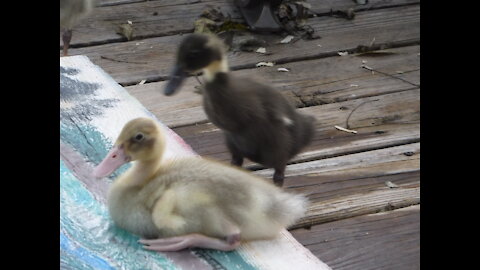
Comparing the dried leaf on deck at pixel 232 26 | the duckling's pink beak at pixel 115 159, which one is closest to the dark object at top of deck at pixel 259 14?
the dried leaf on deck at pixel 232 26

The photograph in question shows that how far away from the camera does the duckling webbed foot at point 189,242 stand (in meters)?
1.06

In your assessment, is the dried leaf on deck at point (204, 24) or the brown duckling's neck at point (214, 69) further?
the dried leaf on deck at point (204, 24)

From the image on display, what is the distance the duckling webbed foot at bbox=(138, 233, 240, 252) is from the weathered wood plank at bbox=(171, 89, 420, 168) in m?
0.61

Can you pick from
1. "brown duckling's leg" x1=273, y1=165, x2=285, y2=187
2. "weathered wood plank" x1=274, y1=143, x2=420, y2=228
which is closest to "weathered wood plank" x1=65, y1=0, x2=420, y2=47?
"weathered wood plank" x1=274, y1=143, x2=420, y2=228

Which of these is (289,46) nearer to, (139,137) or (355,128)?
(355,128)

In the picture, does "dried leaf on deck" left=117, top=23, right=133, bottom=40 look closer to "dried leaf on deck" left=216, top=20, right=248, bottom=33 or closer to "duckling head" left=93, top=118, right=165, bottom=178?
"dried leaf on deck" left=216, top=20, right=248, bottom=33

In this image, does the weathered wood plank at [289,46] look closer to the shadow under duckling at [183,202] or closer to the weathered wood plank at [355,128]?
the weathered wood plank at [355,128]

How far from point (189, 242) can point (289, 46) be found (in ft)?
4.10

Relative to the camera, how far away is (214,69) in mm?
1031

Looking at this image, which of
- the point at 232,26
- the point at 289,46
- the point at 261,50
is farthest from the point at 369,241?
the point at 289,46

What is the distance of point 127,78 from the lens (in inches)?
78.6

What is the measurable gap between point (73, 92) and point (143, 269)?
1.55ft

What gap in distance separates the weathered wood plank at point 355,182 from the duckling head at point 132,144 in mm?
586

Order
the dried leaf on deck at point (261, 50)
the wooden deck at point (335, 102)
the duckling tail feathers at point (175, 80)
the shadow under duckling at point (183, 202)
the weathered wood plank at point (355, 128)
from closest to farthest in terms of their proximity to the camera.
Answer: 1. the duckling tail feathers at point (175, 80)
2. the shadow under duckling at point (183, 202)
3. the wooden deck at point (335, 102)
4. the weathered wood plank at point (355, 128)
5. the dried leaf on deck at point (261, 50)
